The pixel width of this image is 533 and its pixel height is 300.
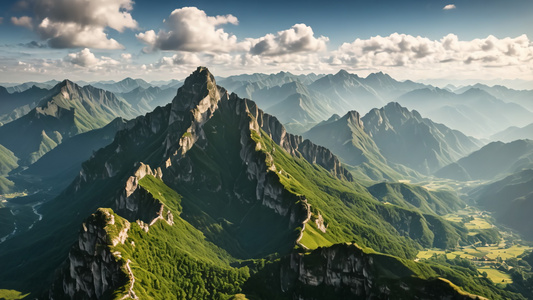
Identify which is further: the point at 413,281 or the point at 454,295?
the point at 413,281

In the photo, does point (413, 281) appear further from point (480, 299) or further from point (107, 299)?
point (107, 299)

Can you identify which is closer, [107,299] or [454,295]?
[454,295]

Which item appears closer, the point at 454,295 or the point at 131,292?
the point at 454,295

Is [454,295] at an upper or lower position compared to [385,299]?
upper

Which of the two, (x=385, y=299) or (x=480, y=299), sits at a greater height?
(x=480, y=299)

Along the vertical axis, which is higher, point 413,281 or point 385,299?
point 413,281

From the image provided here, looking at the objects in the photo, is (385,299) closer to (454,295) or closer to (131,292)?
(454,295)

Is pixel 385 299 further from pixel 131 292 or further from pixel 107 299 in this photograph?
pixel 107 299

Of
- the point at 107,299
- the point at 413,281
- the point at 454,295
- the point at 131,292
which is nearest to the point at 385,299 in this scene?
the point at 413,281
